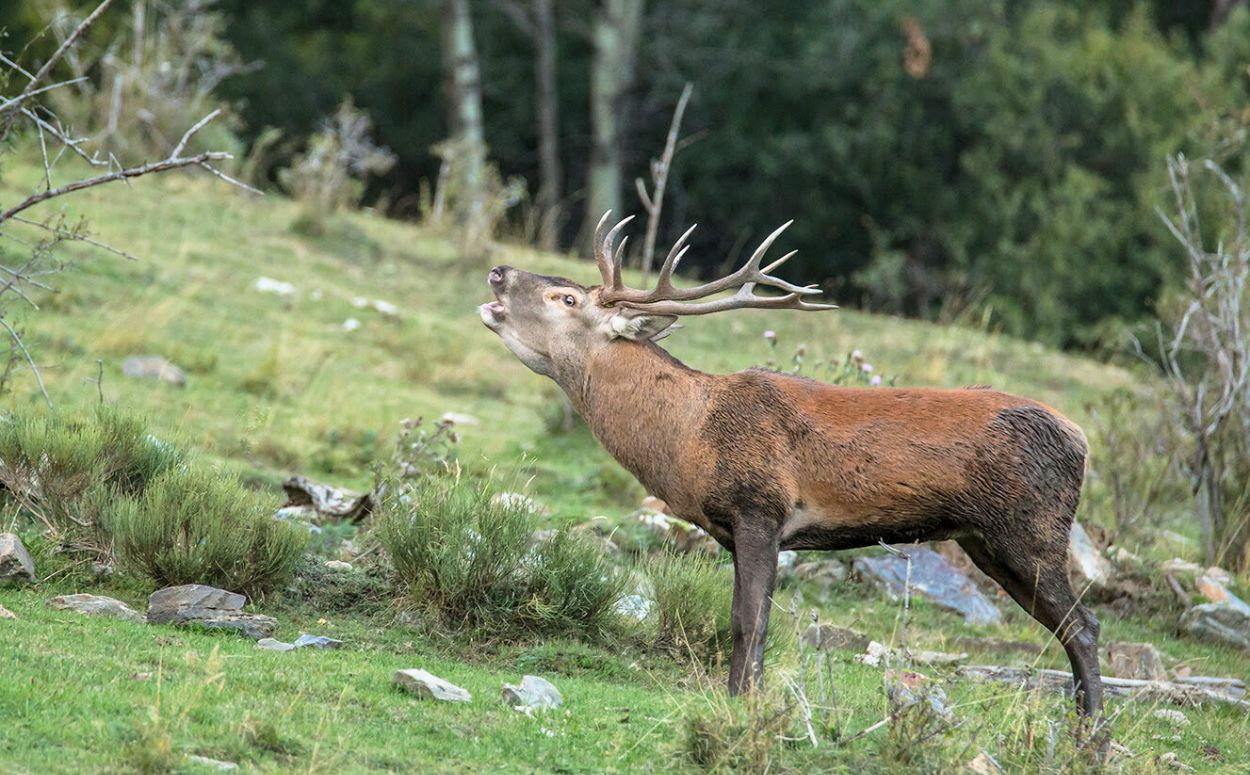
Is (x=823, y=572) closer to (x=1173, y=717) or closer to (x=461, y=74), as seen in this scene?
(x=1173, y=717)

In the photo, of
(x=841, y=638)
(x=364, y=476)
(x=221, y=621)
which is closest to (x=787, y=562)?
(x=841, y=638)

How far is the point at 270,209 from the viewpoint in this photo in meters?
20.0

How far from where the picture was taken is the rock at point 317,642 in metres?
6.96

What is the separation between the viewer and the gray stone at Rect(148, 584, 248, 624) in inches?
277

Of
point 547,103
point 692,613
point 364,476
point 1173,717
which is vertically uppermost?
point 692,613

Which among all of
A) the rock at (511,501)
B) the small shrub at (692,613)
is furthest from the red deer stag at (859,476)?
the rock at (511,501)

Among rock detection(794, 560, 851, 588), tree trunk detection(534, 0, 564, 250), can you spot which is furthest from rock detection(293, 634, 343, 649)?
tree trunk detection(534, 0, 564, 250)

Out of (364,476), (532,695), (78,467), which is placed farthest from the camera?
(364,476)

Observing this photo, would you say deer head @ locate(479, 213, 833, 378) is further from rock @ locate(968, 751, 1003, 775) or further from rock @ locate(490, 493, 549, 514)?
rock @ locate(968, 751, 1003, 775)

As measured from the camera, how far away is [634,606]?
8.05 metres

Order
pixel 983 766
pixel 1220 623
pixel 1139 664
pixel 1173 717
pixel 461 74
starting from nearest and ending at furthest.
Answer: pixel 983 766 → pixel 1173 717 → pixel 1139 664 → pixel 1220 623 → pixel 461 74

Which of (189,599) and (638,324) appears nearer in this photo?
(189,599)

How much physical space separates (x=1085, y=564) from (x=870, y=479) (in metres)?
3.72

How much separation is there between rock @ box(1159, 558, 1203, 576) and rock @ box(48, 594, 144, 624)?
6633 millimetres
